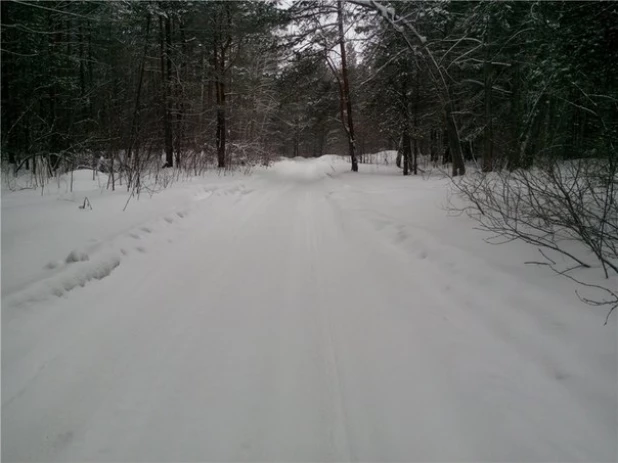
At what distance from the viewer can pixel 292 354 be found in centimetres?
260

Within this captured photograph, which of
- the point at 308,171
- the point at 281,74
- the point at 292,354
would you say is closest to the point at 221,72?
the point at 281,74

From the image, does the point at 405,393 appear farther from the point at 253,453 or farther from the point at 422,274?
the point at 422,274

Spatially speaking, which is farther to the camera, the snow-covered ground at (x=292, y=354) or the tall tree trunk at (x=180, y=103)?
the tall tree trunk at (x=180, y=103)

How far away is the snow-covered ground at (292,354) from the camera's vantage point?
1867 millimetres

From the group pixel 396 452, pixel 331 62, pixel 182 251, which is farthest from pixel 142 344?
pixel 331 62

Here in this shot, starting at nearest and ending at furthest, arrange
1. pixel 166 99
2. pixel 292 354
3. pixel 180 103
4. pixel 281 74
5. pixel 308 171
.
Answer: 1. pixel 292 354
2. pixel 166 99
3. pixel 180 103
4. pixel 281 74
5. pixel 308 171

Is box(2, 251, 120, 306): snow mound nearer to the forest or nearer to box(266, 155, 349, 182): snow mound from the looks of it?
the forest

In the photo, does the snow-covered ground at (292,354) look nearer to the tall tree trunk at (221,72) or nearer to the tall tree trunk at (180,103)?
the tall tree trunk at (180,103)

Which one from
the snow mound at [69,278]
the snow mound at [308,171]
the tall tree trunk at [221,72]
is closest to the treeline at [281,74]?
the tall tree trunk at [221,72]

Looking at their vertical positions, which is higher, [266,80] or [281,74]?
[266,80]

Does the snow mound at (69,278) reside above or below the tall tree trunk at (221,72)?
below

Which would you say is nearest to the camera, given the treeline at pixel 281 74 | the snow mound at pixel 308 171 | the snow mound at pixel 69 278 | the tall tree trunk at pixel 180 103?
the snow mound at pixel 69 278

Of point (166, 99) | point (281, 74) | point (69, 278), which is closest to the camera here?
point (69, 278)

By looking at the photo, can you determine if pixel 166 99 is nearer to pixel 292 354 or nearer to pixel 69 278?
pixel 69 278
